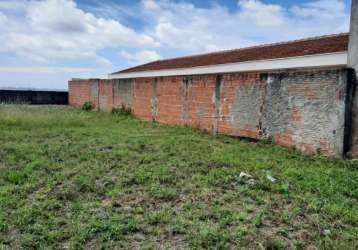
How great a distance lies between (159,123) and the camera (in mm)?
10750

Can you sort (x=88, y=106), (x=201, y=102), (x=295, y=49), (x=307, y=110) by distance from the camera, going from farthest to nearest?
1. (x=88, y=106)
2. (x=295, y=49)
3. (x=201, y=102)
4. (x=307, y=110)

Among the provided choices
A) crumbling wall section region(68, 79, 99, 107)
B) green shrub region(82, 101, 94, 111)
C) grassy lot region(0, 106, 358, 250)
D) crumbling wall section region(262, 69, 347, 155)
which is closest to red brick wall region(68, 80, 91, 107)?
crumbling wall section region(68, 79, 99, 107)

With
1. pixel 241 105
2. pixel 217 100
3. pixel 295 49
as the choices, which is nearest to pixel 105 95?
pixel 217 100

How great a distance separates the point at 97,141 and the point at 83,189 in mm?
3163

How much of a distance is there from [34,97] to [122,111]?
10467 mm

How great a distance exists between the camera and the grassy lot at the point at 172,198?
107 inches

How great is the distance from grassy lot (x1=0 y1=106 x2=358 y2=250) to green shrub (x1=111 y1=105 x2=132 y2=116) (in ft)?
21.0

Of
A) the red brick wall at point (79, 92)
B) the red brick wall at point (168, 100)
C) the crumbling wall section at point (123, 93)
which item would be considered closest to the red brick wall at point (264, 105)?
the red brick wall at point (168, 100)

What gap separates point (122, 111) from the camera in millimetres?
13055

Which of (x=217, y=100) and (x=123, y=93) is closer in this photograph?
(x=217, y=100)

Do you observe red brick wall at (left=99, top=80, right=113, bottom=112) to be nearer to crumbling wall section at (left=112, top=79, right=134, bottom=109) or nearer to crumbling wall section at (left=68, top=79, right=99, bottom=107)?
crumbling wall section at (left=112, top=79, right=134, bottom=109)

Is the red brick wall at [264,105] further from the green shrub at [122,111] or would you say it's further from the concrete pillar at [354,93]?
the green shrub at [122,111]

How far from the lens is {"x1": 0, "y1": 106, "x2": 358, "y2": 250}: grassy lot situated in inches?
107

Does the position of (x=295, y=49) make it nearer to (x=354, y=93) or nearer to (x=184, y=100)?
(x=184, y=100)
